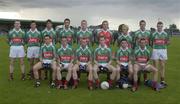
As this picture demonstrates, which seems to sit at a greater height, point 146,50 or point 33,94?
point 146,50

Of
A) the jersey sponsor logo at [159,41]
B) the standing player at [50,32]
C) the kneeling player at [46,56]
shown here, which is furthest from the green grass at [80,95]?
the standing player at [50,32]

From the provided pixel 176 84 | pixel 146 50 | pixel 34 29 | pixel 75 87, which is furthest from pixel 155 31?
pixel 34 29

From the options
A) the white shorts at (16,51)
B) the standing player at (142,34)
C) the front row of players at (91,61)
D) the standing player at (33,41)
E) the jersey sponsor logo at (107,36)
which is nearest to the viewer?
the front row of players at (91,61)

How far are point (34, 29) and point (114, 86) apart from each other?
3506 millimetres

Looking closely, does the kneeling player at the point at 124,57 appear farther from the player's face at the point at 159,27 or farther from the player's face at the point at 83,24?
the player's face at the point at 83,24

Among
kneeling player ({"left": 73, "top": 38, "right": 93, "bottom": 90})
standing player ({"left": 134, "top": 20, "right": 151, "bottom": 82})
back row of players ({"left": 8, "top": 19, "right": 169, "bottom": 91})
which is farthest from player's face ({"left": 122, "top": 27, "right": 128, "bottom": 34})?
kneeling player ({"left": 73, "top": 38, "right": 93, "bottom": 90})

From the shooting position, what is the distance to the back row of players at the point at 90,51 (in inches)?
499

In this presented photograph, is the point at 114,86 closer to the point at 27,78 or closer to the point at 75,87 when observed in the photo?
the point at 75,87

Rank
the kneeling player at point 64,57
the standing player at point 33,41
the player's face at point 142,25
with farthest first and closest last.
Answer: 1. the standing player at point 33,41
2. the player's face at point 142,25
3. the kneeling player at point 64,57

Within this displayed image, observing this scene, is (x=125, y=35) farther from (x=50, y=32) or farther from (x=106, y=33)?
→ (x=50, y=32)

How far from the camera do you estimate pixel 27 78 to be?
14656mm

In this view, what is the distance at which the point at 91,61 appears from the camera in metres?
13.0

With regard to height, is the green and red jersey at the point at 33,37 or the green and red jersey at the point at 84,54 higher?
the green and red jersey at the point at 33,37

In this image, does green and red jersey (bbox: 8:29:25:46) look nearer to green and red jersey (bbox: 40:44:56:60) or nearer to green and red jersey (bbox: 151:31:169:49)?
green and red jersey (bbox: 40:44:56:60)
